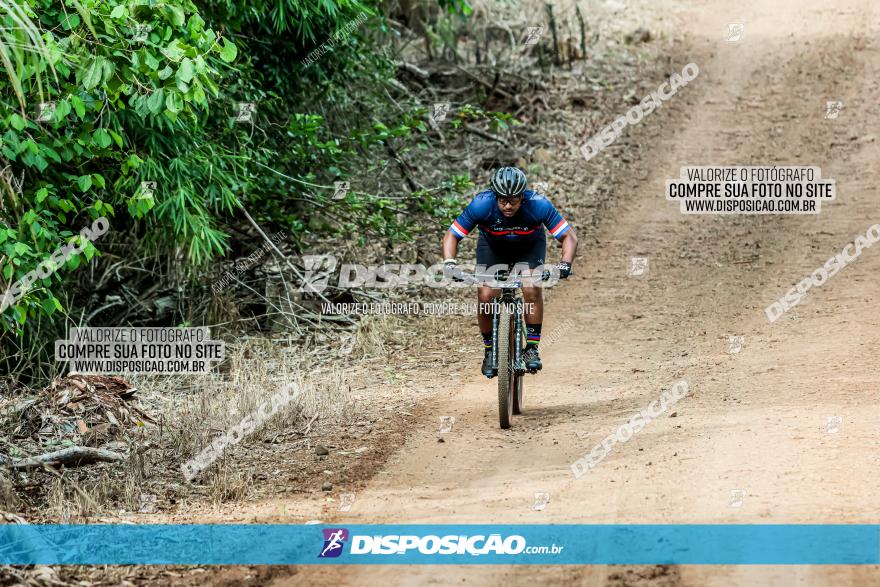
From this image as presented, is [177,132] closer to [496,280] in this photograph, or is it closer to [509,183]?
[509,183]

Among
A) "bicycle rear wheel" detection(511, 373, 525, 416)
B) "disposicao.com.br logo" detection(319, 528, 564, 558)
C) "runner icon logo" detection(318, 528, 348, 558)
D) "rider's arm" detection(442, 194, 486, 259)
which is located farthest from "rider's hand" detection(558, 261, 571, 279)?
"runner icon logo" detection(318, 528, 348, 558)

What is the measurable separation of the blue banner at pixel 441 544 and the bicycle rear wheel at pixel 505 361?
2.12m

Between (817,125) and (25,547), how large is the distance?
17.2 metres

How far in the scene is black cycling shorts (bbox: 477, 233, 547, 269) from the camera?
8.54 m

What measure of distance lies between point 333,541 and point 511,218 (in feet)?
11.3

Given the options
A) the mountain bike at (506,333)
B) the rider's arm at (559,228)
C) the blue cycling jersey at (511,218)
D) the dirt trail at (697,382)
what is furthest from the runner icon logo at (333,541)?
the rider's arm at (559,228)

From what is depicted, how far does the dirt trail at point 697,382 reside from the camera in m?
6.15

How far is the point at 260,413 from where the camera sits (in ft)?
27.9

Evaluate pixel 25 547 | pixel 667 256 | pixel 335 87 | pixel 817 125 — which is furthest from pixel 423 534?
pixel 817 125

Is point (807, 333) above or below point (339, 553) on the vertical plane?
above

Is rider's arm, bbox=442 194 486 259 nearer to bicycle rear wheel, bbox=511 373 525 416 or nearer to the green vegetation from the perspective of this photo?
bicycle rear wheel, bbox=511 373 525 416

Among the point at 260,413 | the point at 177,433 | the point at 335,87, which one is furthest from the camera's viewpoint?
the point at 335,87

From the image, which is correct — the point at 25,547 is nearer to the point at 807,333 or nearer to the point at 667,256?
the point at 807,333

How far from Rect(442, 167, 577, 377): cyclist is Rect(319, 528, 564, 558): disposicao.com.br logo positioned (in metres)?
2.51
